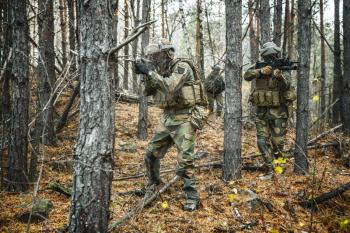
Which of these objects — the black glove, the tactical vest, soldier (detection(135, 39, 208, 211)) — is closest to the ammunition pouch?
soldier (detection(135, 39, 208, 211))

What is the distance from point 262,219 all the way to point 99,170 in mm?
2152

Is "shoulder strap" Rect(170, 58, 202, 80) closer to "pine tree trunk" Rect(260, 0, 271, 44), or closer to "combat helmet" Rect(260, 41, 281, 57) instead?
"combat helmet" Rect(260, 41, 281, 57)

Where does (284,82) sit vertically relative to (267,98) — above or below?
above

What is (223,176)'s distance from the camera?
576cm

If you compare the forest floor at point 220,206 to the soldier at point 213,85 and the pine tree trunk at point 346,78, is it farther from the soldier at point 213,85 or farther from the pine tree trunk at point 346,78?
the soldier at point 213,85

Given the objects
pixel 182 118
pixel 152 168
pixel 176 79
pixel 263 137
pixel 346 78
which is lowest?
pixel 152 168

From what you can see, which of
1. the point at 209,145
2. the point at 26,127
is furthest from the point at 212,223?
the point at 209,145

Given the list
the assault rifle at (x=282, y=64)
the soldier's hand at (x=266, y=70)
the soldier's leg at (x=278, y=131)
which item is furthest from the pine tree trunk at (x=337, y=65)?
the soldier's hand at (x=266, y=70)

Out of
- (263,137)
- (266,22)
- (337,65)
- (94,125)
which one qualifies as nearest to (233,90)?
(263,137)

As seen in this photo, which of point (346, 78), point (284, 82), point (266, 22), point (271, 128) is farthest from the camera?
point (266, 22)

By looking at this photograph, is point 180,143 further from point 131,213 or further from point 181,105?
point 131,213

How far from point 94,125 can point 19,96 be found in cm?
232

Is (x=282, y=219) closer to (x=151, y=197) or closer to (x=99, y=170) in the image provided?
(x=151, y=197)

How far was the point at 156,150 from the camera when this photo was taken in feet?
16.3
